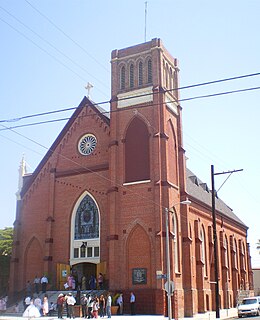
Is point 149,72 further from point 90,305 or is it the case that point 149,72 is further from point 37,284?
point 37,284

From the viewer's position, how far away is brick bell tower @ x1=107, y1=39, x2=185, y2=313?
35.3m

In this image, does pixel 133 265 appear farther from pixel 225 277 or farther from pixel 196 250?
pixel 225 277

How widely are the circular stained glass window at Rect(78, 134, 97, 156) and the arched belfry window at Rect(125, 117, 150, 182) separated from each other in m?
4.15

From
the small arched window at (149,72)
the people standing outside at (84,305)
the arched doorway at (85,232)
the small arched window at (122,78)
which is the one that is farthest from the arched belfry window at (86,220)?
the small arched window at (149,72)

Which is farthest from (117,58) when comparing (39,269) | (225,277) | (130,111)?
(225,277)

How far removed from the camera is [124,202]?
37.5m

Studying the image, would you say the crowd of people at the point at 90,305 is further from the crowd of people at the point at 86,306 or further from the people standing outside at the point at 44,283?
the people standing outside at the point at 44,283

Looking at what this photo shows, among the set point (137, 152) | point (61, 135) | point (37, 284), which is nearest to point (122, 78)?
point (137, 152)

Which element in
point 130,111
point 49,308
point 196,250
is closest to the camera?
point 49,308

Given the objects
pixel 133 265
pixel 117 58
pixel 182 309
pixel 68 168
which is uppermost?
pixel 117 58

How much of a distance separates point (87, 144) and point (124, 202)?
7.66 m

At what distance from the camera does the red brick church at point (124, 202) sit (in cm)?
3591

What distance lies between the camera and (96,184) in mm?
40406

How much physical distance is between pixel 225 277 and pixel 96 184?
60.4 feet
